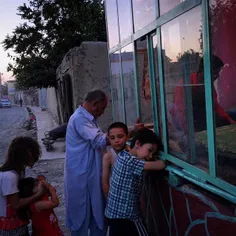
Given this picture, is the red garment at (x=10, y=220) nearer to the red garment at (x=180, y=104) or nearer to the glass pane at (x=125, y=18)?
the red garment at (x=180, y=104)

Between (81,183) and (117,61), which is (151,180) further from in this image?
(117,61)

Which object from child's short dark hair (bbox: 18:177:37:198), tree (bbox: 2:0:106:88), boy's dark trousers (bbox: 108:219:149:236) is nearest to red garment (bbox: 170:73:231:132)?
boy's dark trousers (bbox: 108:219:149:236)

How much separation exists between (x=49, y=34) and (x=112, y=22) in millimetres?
12143

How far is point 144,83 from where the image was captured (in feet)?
10.4

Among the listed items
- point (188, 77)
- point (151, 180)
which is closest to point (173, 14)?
point (188, 77)

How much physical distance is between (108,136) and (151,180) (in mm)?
639

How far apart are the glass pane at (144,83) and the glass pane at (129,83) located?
0.52 feet

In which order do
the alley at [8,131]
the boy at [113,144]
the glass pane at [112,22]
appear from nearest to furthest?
the boy at [113,144] → the glass pane at [112,22] → the alley at [8,131]

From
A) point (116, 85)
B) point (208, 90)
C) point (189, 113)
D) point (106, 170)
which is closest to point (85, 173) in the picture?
point (106, 170)

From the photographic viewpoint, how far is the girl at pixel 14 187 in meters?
2.16

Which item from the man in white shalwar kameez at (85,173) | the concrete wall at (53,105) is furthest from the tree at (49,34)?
the man in white shalwar kameez at (85,173)

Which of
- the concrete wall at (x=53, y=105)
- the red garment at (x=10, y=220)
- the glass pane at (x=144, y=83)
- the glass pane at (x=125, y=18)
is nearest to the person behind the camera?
the red garment at (x=10, y=220)

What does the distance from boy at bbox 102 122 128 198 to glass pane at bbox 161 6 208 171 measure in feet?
1.21

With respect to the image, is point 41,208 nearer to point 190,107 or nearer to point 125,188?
point 125,188
